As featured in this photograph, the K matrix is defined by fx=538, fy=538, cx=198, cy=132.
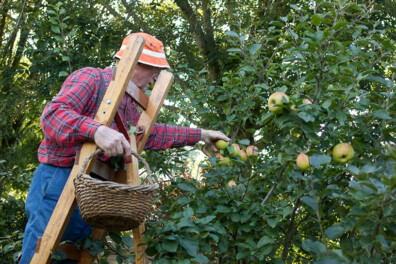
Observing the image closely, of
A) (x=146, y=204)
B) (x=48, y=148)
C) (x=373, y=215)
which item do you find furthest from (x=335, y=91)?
(x=48, y=148)

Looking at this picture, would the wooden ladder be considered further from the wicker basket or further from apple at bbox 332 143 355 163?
apple at bbox 332 143 355 163

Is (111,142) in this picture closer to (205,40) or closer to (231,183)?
(231,183)

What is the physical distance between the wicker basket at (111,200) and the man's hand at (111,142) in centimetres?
16

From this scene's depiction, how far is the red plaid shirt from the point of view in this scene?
2385 mm

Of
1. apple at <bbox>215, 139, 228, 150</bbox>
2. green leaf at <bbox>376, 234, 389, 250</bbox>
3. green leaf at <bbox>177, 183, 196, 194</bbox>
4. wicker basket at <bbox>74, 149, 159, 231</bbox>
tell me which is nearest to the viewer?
green leaf at <bbox>376, 234, 389, 250</bbox>

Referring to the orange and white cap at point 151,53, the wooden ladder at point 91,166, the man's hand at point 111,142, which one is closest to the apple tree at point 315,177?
the wooden ladder at point 91,166

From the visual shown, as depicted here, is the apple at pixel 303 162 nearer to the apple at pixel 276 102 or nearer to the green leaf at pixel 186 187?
the apple at pixel 276 102

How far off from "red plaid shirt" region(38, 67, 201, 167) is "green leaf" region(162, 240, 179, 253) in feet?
1.82

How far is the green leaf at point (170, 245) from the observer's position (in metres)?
2.18

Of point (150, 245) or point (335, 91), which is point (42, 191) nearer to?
point (150, 245)

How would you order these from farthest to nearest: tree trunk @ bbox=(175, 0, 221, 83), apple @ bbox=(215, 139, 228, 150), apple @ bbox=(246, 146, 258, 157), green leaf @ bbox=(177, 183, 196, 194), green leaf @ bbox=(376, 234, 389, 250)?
tree trunk @ bbox=(175, 0, 221, 83) < apple @ bbox=(215, 139, 228, 150) < apple @ bbox=(246, 146, 258, 157) < green leaf @ bbox=(177, 183, 196, 194) < green leaf @ bbox=(376, 234, 389, 250)

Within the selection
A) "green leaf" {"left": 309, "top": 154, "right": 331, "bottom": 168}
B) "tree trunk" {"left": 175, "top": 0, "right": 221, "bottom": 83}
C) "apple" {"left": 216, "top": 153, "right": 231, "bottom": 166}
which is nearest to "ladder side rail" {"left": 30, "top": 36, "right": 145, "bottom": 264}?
"apple" {"left": 216, "top": 153, "right": 231, "bottom": 166}

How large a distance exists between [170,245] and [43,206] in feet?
2.45

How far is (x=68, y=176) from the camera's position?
265 centimetres
